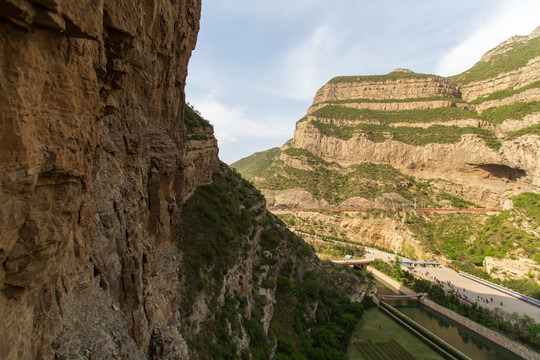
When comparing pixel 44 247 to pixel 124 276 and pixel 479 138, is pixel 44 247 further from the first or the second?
pixel 479 138

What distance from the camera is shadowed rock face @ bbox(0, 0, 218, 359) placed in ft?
12.9

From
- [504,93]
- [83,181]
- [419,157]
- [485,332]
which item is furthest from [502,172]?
[83,181]

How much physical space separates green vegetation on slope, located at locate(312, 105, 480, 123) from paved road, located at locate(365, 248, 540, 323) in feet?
227

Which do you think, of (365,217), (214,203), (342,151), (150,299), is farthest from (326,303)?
(342,151)

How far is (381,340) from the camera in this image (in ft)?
111

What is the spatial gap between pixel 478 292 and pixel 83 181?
60132 millimetres

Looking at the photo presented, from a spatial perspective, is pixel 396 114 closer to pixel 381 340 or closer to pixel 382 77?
pixel 382 77

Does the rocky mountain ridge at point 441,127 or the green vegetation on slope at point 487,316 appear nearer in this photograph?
the green vegetation on slope at point 487,316

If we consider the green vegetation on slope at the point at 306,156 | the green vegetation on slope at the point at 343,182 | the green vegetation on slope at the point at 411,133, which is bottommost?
the green vegetation on slope at the point at 343,182

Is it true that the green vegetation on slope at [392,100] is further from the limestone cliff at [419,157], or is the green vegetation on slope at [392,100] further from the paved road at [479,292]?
the paved road at [479,292]

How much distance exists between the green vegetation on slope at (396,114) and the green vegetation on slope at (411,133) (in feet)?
15.8

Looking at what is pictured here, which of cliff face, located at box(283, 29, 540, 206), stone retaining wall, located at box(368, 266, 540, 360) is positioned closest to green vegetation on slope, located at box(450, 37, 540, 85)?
cliff face, located at box(283, 29, 540, 206)

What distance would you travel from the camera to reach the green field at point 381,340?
103ft

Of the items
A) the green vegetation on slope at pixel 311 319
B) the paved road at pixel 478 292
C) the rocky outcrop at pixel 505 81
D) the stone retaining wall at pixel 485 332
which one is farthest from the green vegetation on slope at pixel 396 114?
the green vegetation on slope at pixel 311 319
